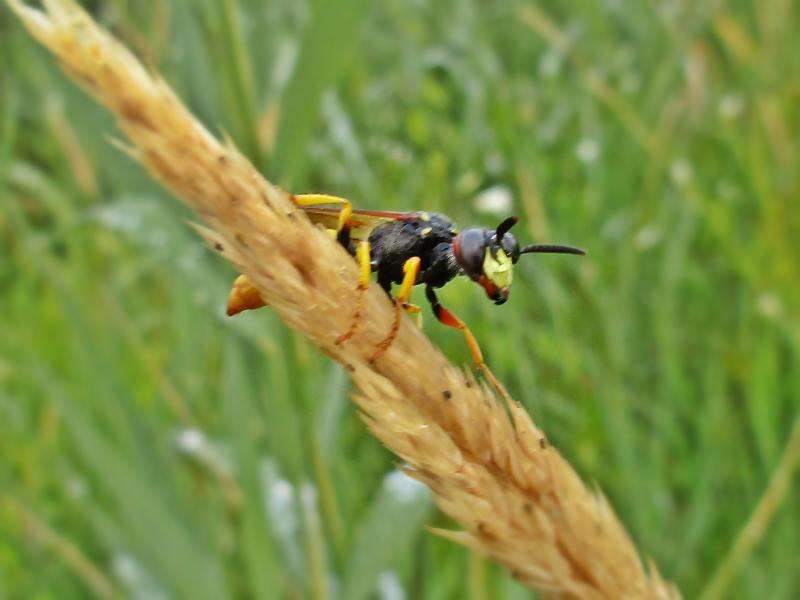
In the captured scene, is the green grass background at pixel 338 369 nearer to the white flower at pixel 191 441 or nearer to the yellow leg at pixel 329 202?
the white flower at pixel 191 441

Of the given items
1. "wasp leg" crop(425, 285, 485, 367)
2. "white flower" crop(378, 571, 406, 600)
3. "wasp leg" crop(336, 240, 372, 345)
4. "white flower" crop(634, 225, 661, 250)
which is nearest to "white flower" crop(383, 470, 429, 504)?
"white flower" crop(378, 571, 406, 600)

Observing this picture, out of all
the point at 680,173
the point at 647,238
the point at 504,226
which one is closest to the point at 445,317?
the point at 504,226

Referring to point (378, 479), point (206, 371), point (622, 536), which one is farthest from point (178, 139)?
point (206, 371)

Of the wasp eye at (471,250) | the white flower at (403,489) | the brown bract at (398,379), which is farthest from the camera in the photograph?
the white flower at (403,489)

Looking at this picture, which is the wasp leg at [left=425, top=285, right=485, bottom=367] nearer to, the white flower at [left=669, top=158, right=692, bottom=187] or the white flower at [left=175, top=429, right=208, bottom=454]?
the white flower at [left=175, top=429, right=208, bottom=454]

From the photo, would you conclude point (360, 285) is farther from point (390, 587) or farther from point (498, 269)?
point (390, 587)

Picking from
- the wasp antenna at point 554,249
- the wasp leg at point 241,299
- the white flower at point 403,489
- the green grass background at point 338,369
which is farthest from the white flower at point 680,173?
the wasp leg at point 241,299

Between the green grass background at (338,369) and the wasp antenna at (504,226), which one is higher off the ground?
the green grass background at (338,369)

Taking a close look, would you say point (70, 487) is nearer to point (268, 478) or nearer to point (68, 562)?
point (68, 562)
